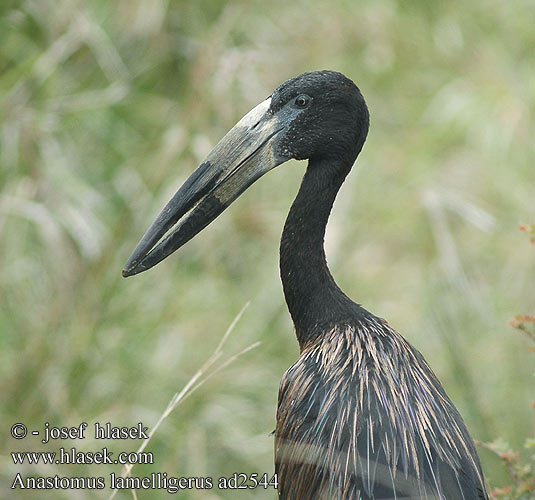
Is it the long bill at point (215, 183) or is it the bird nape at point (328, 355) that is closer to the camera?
the bird nape at point (328, 355)

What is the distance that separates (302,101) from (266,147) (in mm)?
192

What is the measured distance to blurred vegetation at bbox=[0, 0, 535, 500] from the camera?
14.7 ft

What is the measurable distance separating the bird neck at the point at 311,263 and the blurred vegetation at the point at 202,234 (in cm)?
76

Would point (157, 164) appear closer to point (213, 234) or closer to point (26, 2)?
point (213, 234)

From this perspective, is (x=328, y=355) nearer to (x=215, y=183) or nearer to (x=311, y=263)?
(x=311, y=263)

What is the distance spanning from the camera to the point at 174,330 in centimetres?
509

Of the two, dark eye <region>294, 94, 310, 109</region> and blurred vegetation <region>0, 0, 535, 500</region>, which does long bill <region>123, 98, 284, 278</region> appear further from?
blurred vegetation <region>0, 0, 535, 500</region>

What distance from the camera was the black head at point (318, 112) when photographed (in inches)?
124

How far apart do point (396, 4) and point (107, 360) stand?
357cm

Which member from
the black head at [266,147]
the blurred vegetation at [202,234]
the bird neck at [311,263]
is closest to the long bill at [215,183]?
the black head at [266,147]

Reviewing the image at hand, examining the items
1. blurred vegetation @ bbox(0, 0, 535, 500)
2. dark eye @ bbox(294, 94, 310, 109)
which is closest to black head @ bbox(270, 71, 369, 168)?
dark eye @ bbox(294, 94, 310, 109)

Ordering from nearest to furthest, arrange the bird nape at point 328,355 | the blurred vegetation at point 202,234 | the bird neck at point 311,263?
the bird nape at point 328,355 → the bird neck at point 311,263 → the blurred vegetation at point 202,234

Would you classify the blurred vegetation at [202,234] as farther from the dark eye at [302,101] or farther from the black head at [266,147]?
the dark eye at [302,101]

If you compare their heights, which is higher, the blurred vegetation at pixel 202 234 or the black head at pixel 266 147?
the blurred vegetation at pixel 202 234
